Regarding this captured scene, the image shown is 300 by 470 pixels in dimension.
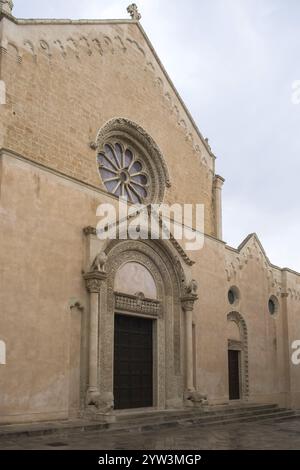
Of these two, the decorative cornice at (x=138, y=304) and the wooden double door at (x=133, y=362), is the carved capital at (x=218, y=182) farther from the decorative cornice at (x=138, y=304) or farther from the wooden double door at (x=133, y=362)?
the wooden double door at (x=133, y=362)

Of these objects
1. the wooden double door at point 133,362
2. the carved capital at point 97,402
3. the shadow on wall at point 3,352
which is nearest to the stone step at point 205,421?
the carved capital at point 97,402

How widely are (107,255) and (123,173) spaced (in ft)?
13.5

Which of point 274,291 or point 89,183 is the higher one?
point 89,183

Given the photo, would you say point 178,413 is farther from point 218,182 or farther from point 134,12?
point 134,12

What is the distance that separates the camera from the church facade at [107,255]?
13219mm

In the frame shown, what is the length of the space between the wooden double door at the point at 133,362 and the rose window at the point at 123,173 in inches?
170

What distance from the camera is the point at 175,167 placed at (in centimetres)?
2033

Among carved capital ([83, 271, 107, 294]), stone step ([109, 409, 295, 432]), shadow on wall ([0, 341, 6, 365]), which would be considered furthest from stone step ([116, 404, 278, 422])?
shadow on wall ([0, 341, 6, 365])

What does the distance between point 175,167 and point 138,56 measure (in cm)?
418

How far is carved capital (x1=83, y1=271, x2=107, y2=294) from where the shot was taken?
570 inches
